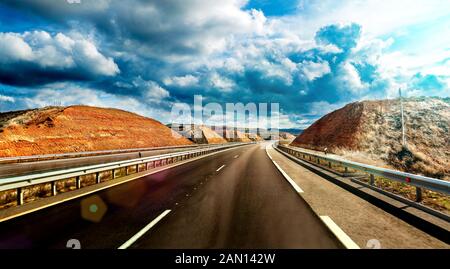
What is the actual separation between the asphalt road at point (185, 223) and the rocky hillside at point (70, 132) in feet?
120

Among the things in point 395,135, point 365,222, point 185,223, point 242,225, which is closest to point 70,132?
point 185,223

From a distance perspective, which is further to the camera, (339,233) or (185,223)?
(185,223)

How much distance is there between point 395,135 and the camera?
126ft

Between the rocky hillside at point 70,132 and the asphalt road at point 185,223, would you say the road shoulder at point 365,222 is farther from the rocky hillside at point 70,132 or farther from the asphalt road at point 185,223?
the rocky hillside at point 70,132

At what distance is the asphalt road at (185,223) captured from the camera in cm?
429

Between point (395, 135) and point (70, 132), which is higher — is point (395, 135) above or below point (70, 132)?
below

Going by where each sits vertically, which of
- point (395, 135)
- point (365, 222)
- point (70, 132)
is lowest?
point (365, 222)

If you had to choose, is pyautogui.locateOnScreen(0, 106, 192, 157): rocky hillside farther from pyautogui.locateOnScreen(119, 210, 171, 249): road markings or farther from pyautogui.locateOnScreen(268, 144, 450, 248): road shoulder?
pyautogui.locateOnScreen(268, 144, 450, 248): road shoulder

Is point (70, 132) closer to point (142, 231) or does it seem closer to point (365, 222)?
point (142, 231)

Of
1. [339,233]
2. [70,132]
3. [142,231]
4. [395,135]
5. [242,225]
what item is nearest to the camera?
[339,233]

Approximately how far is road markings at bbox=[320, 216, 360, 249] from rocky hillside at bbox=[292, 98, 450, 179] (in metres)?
22.5

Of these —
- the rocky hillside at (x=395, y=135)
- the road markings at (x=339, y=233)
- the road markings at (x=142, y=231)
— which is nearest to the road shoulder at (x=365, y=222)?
the road markings at (x=339, y=233)

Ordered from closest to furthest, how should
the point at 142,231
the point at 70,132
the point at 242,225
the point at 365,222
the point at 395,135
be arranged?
the point at 142,231, the point at 242,225, the point at 365,222, the point at 395,135, the point at 70,132

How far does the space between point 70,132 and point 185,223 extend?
52164mm
